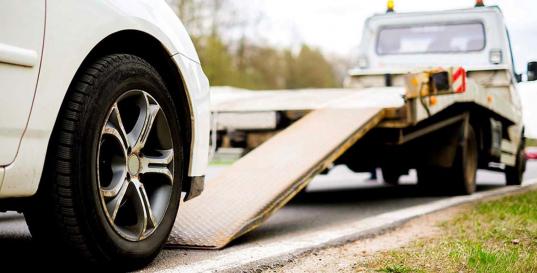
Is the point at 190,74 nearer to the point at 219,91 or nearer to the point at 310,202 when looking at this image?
the point at 310,202

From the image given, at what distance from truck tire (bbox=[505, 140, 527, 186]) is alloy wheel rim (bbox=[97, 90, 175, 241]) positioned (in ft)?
25.5

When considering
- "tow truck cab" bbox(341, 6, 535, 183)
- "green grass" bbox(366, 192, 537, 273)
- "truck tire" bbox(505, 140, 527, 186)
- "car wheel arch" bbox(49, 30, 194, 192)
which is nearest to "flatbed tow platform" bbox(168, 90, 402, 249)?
"car wheel arch" bbox(49, 30, 194, 192)

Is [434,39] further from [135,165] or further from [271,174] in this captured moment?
[135,165]

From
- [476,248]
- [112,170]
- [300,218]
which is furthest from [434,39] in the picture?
[112,170]

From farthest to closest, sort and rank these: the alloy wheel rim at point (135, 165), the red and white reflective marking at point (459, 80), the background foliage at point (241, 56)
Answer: the background foliage at point (241, 56) < the red and white reflective marking at point (459, 80) < the alloy wheel rim at point (135, 165)

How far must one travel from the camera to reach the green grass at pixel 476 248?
344 cm

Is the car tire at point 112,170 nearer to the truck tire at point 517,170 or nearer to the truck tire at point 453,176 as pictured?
the truck tire at point 453,176

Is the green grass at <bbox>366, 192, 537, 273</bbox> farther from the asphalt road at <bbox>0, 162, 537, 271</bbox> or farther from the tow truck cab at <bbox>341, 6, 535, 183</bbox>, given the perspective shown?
the tow truck cab at <bbox>341, 6, 535, 183</bbox>

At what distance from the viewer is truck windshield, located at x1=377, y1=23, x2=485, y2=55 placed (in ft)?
32.2

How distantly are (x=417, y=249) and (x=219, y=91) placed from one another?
5.13 metres

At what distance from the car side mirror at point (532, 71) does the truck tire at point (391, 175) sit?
2055 mm

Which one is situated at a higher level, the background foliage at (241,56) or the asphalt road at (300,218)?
the asphalt road at (300,218)

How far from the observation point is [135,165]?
10.9ft

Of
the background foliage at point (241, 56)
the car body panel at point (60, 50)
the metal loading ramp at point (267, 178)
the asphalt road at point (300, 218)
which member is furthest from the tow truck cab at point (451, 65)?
the background foliage at point (241, 56)
